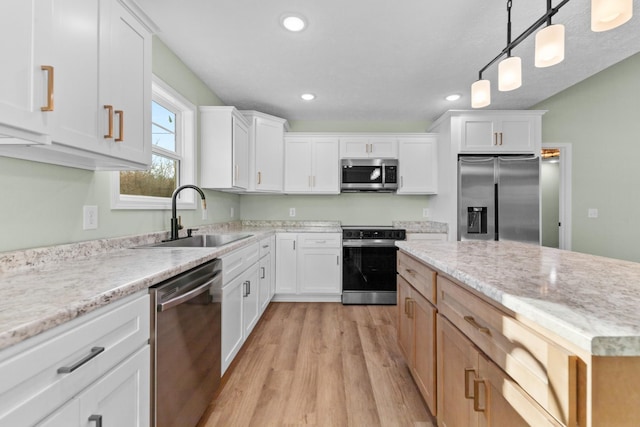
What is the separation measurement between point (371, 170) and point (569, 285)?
311 centimetres

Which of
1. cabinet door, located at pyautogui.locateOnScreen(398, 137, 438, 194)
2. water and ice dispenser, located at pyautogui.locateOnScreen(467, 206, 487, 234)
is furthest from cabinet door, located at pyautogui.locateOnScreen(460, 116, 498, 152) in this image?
water and ice dispenser, located at pyautogui.locateOnScreen(467, 206, 487, 234)

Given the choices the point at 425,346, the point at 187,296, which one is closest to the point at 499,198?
the point at 425,346

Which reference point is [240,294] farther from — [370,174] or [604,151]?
[604,151]

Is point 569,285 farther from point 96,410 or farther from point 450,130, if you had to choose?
point 450,130

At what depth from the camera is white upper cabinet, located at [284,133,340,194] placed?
392cm

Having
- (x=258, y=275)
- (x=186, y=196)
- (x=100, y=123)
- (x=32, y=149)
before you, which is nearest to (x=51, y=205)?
(x=32, y=149)

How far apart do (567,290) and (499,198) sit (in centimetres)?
295

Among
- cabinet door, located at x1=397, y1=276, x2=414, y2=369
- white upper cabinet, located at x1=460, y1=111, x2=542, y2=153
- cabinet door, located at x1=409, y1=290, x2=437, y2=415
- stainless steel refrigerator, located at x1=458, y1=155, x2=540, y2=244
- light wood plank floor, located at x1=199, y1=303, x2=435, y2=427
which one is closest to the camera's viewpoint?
cabinet door, located at x1=409, y1=290, x2=437, y2=415

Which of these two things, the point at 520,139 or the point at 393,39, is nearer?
the point at 393,39

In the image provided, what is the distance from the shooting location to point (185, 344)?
1.30 metres

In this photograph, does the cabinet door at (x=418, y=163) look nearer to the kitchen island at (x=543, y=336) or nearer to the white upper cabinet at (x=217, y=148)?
the white upper cabinet at (x=217, y=148)

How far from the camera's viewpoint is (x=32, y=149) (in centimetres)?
114

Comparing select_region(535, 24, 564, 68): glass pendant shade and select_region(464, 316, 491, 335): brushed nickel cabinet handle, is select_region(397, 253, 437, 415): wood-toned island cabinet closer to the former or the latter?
select_region(464, 316, 491, 335): brushed nickel cabinet handle

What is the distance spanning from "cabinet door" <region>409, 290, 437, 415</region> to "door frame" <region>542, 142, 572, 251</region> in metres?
3.39
